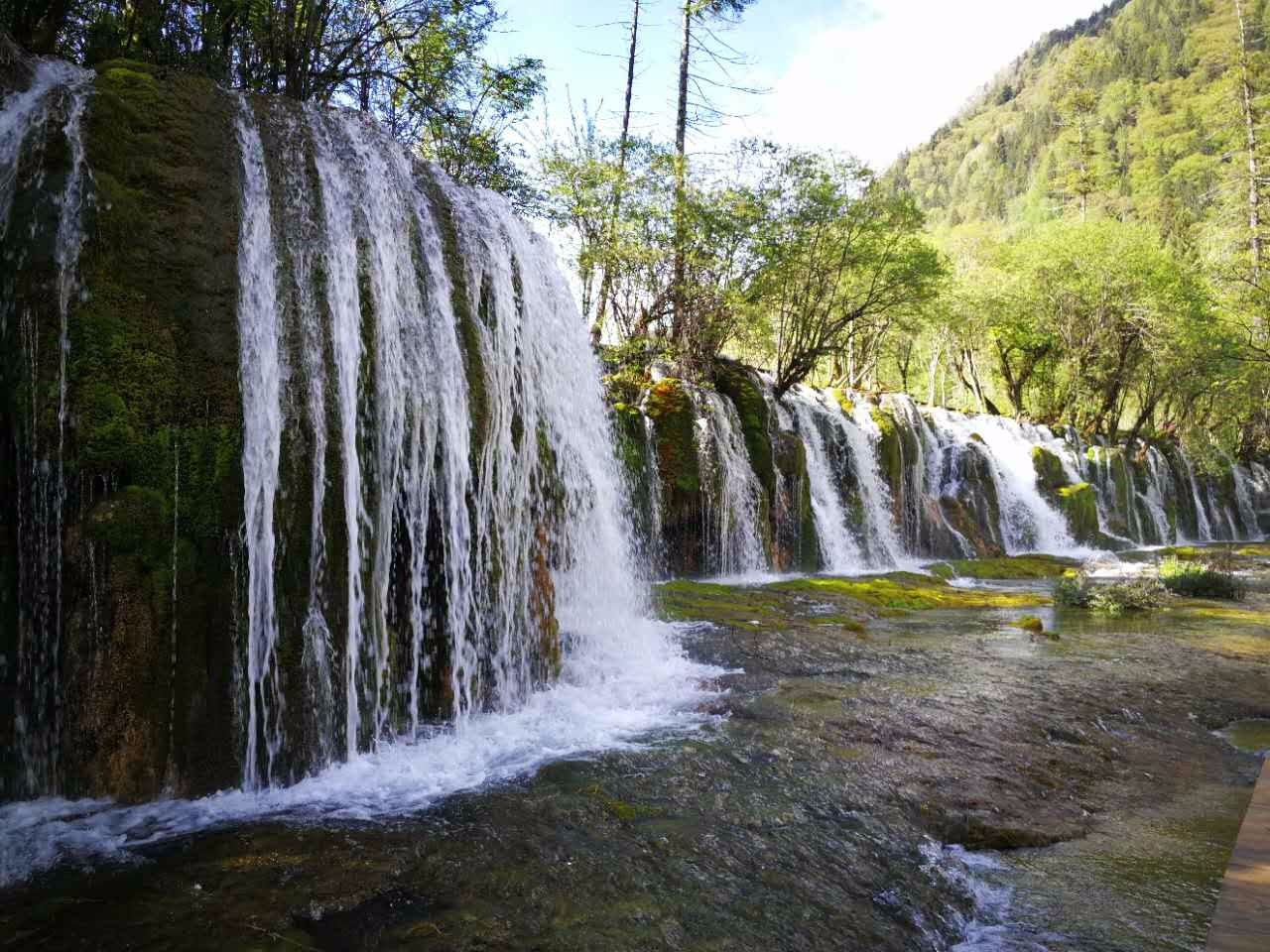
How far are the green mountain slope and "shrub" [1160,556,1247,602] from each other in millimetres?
15349

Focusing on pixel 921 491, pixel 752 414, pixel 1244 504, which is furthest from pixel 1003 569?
pixel 1244 504

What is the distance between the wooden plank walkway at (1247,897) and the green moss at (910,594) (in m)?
8.17

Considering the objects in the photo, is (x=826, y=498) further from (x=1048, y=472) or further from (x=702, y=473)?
(x=1048, y=472)

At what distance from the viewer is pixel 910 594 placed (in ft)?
39.3

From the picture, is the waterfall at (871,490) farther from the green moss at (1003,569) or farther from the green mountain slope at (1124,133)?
the green mountain slope at (1124,133)

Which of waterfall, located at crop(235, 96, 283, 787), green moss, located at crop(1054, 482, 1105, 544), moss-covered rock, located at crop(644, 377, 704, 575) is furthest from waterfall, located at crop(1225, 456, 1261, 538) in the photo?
waterfall, located at crop(235, 96, 283, 787)

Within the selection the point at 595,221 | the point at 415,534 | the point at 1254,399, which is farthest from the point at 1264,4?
the point at 415,534

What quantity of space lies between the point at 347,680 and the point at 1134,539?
3132 centimetres

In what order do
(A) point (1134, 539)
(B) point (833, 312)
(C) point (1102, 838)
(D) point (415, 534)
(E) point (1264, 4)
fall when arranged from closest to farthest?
(C) point (1102, 838), (D) point (415, 534), (B) point (833, 312), (A) point (1134, 539), (E) point (1264, 4)

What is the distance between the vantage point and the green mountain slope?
3384 cm

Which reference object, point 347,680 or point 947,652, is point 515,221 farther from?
point 947,652

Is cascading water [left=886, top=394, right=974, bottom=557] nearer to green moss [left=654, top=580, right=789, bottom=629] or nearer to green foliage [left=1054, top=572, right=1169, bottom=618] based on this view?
green foliage [left=1054, top=572, right=1169, bottom=618]

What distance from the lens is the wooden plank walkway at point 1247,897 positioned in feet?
7.30

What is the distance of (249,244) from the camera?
187 inches
